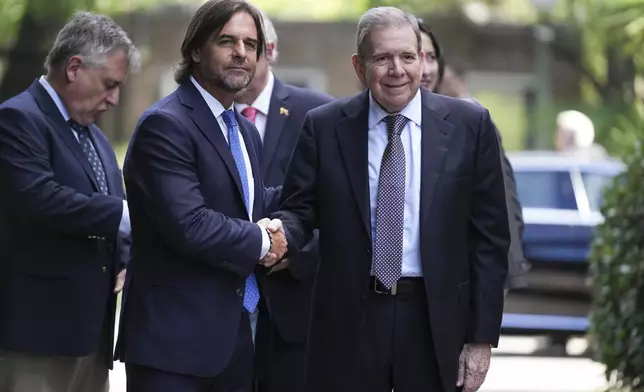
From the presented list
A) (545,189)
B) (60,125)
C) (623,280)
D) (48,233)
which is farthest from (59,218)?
(545,189)

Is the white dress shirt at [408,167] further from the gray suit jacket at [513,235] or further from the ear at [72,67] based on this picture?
the gray suit jacket at [513,235]

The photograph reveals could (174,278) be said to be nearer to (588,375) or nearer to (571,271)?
(588,375)

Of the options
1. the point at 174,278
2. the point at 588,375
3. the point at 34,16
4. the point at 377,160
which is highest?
the point at 34,16

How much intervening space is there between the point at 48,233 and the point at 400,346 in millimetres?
1560

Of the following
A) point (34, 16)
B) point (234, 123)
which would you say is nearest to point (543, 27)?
point (34, 16)

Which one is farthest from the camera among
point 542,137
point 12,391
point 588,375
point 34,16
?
point 542,137

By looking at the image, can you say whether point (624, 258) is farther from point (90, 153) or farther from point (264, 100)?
point (90, 153)

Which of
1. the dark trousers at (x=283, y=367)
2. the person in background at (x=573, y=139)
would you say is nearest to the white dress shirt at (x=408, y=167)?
the dark trousers at (x=283, y=367)

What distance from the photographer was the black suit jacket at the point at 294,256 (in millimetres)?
6195

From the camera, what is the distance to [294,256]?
20.0 feet

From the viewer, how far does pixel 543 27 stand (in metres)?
25.4

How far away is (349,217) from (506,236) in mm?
589

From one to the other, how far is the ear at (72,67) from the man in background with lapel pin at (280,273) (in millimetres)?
663

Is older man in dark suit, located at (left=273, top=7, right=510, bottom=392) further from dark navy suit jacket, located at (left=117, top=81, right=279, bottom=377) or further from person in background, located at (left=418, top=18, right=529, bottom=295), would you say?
person in background, located at (left=418, top=18, right=529, bottom=295)
